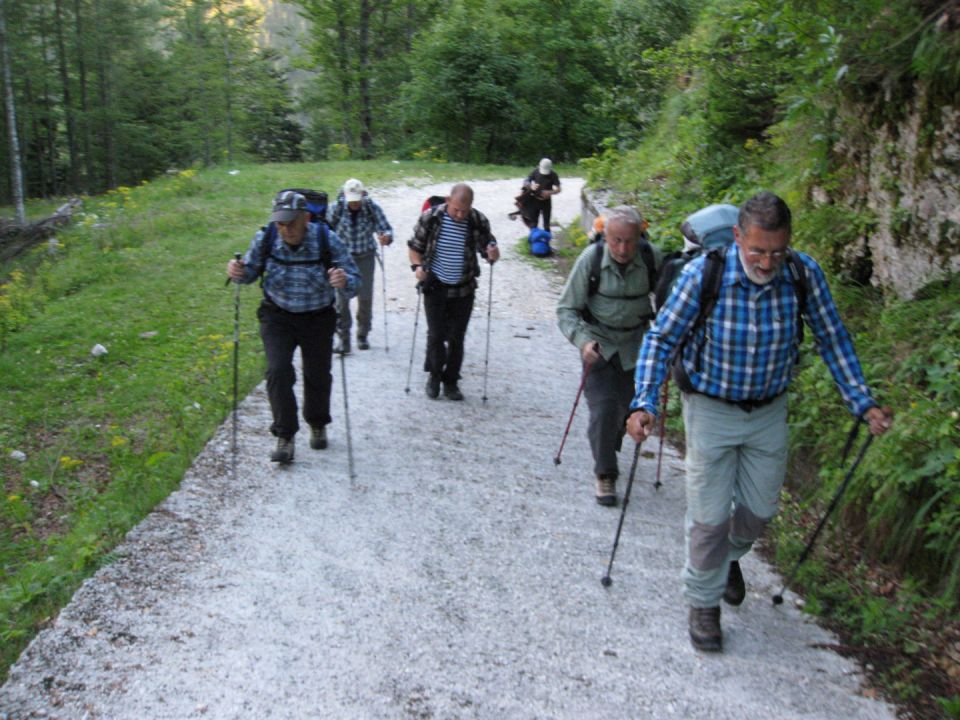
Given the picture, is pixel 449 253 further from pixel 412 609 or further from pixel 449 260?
pixel 412 609

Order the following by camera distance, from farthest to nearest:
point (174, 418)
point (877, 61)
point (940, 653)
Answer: point (174, 418) < point (877, 61) < point (940, 653)

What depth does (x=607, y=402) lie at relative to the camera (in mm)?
5871

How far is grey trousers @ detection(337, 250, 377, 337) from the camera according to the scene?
9367 millimetres

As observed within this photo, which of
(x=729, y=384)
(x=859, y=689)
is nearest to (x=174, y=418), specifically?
(x=729, y=384)

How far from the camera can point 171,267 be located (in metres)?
14.3

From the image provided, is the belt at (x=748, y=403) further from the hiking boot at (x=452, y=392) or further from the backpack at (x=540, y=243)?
the backpack at (x=540, y=243)

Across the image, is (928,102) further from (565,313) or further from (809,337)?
(565,313)

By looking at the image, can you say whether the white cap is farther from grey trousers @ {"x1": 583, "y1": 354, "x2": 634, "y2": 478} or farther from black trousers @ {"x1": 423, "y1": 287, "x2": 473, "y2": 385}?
grey trousers @ {"x1": 583, "y1": 354, "x2": 634, "y2": 478}

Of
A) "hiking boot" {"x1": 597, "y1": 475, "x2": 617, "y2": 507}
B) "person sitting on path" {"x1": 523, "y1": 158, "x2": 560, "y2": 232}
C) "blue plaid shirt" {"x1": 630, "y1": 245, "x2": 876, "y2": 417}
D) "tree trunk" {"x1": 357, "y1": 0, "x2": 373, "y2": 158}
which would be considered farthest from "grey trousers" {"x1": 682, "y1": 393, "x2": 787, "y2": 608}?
"tree trunk" {"x1": 357, "y1": 0, "x2": 373, "y2": 158}

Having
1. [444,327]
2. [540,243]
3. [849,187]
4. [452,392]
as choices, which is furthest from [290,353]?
[540,243]

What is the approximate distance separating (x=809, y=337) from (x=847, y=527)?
1.98 meters

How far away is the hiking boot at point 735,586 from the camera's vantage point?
4.75 metres

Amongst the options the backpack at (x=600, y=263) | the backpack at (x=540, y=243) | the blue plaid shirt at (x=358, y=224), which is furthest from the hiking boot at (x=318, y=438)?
the backpack at (x=540, y=243)

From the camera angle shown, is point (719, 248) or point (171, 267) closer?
point (719, 248)
